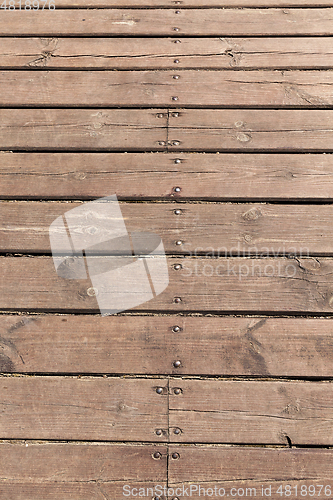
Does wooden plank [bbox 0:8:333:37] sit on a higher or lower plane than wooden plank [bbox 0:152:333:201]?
higher

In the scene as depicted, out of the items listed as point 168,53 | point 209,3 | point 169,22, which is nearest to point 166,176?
point 168,53

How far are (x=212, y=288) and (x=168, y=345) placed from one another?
0.89 ft

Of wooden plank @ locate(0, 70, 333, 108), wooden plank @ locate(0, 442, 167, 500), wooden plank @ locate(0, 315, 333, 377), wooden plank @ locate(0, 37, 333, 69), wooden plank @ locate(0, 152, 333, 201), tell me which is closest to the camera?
wooden plank @ locate(0, 442, 167, 500)

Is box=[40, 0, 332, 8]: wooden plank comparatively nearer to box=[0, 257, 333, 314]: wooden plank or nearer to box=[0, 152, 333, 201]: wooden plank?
box=[0, 152, 333, 201]: wooden plank

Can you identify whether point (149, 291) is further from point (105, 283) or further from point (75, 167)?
point (75, 167)

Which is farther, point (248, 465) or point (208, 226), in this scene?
point (208, 226)

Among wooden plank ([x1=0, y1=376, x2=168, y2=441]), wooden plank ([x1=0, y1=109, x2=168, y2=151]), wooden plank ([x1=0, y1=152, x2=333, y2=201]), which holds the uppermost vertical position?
wooden plank ([x1=0, y1=109, x2=168, y2=151])

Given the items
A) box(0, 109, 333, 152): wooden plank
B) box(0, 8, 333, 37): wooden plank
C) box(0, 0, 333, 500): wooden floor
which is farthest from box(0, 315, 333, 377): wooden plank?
box(0, 8, 333, 37): wooden plank

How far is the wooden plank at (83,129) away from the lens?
167 centimetres

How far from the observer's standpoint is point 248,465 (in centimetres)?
119

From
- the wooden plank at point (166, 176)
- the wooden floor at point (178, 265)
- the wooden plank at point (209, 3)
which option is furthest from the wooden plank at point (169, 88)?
the wooden plank at point (209, 3)

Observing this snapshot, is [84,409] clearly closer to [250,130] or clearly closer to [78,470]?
[78,470]

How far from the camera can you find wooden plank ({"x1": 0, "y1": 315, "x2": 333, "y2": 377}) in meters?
1.29

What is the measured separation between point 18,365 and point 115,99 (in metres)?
1.30
